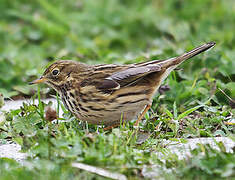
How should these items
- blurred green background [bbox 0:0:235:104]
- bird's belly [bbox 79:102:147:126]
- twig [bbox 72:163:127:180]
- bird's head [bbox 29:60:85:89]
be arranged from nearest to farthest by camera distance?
twig [bbox 72:163:127:180] → bird's belly [bbox 79:102:147:126] → bird's head [bbox 29:60:85:89] → blurred green background [bbox 0:0:235:104]

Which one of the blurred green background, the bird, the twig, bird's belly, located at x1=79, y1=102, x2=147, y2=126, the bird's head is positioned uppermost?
the blurred green background

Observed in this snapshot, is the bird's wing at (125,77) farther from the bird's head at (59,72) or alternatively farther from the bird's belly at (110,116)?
the bird's head at (59,72)

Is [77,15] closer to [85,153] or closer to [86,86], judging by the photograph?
[86,86]

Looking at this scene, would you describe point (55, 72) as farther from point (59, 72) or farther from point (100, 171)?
point (100, 171)

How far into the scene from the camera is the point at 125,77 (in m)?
5.90

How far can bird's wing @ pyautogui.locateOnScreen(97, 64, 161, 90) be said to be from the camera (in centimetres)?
585

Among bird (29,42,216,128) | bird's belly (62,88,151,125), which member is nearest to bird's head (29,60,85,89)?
bird (29,42,216,128)

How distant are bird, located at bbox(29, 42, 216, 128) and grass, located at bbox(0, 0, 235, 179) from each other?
0.21 metres

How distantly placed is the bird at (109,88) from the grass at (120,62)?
0.21 meters

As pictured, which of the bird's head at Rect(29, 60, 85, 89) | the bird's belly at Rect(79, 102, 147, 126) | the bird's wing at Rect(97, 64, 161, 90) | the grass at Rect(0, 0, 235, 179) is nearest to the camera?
the grass at Rect(0, 0, 235, 179)

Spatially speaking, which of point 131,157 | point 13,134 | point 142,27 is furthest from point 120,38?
point 131,157

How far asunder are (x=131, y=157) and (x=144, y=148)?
0.56 metres

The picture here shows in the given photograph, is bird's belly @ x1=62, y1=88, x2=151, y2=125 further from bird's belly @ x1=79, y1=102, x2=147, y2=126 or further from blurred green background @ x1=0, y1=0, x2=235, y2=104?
blurred green background @ x1=0, y1=0, x2=235, y2=104

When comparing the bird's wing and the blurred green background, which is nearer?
the bird's wing
